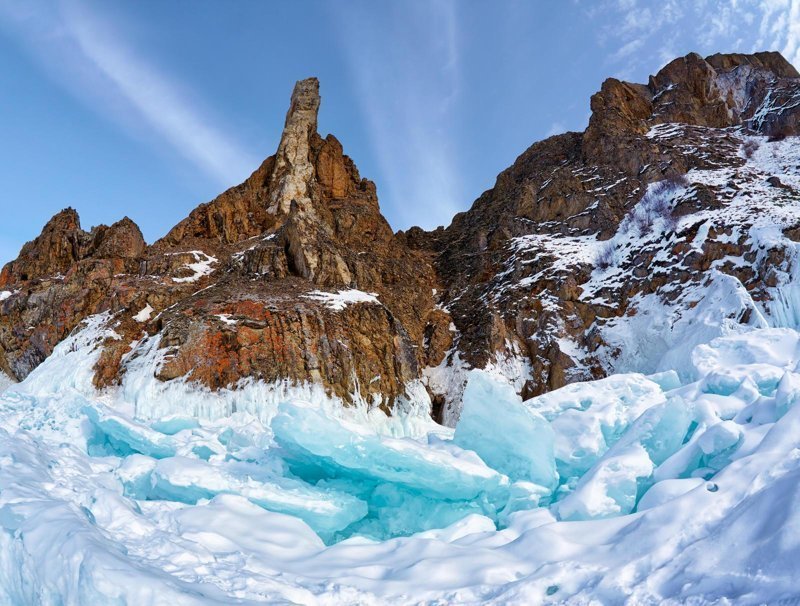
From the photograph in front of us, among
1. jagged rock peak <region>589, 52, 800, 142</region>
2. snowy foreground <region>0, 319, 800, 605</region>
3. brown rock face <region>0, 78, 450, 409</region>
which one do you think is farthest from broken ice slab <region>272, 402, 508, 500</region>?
jagged rock peak <region>589, 52, 800, 142</region>

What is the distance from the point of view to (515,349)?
31.8 m

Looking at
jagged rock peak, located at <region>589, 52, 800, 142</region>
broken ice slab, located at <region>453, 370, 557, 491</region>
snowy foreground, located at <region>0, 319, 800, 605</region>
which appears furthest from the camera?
jagged rock peak, located at <region>589, 52, 800, 142</region>

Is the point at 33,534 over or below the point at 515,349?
below

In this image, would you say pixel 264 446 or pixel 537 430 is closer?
pixel 537 430

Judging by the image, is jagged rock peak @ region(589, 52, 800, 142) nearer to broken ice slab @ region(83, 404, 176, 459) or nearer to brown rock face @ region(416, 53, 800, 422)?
brown rock face @ region(416, 53, 800, 422)

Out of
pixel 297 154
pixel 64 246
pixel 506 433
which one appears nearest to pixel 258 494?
pixel 506 433

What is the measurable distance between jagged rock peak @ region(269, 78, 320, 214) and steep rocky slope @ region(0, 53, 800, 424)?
177 mm

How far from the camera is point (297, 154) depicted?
46062mm

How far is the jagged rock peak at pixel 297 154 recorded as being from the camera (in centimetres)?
4247

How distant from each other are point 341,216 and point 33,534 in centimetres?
4142

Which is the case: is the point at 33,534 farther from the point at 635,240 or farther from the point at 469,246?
the point at 469,246

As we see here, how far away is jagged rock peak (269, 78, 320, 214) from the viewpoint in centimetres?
4247

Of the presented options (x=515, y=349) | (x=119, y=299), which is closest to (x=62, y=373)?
(x=119, y=299)

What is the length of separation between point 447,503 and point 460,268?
1363 inches
